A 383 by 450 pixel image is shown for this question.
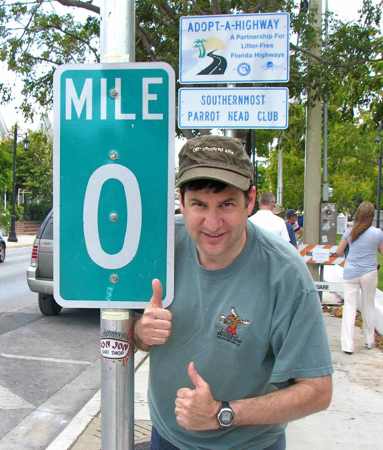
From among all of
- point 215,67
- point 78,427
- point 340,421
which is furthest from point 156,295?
point 340,421

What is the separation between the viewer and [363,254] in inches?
289

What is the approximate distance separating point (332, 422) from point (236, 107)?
8.89ft

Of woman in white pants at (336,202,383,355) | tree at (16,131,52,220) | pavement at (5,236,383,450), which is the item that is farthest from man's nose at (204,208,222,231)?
tree at (16,131,52,220)

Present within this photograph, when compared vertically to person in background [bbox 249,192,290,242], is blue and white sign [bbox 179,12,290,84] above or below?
above

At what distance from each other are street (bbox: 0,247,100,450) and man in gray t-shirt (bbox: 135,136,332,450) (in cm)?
294

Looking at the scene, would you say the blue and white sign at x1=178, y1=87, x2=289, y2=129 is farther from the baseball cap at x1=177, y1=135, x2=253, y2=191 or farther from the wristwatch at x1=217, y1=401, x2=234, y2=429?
the wristwatch at x1=217, y1=401, x2=234, y2=429

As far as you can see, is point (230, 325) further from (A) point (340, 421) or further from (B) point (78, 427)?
(A) point (340, 421)

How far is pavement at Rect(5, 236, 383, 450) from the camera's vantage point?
419 centimetres

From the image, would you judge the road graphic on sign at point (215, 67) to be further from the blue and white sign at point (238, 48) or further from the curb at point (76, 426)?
the curb at point (76, 426)

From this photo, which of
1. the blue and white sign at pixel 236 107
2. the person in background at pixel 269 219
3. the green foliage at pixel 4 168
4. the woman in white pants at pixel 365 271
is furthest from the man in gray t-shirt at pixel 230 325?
the green foliage at pixel 4 168

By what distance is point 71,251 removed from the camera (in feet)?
5.76

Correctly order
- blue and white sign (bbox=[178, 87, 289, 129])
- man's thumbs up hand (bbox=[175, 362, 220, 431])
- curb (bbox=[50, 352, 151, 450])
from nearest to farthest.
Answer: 1. man's thumbs up hand (bbox=[175, 362, 220, 431])
2. curb (bbox=[50, 352, 151, 450])
3. blue and white sign (bbox=[178, 87, 289, 129])

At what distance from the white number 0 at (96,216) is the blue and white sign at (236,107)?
9.89ft

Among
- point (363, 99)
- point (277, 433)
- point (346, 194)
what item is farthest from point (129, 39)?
point (346, 194)
